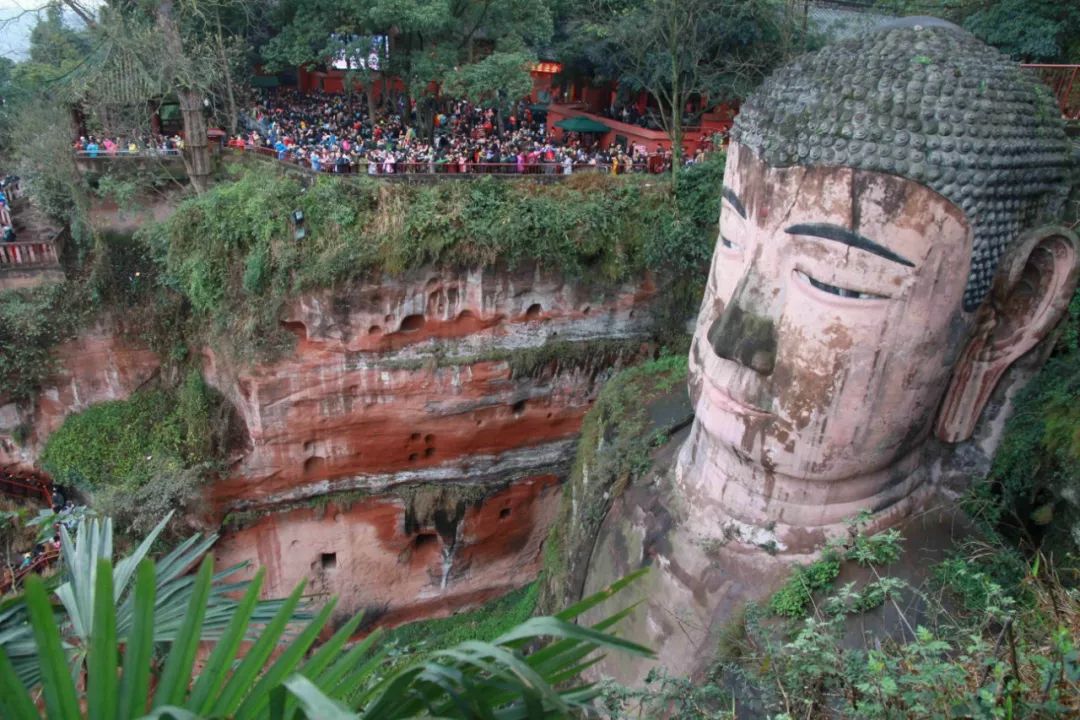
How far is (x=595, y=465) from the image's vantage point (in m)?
7.84

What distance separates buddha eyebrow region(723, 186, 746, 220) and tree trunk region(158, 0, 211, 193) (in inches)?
380

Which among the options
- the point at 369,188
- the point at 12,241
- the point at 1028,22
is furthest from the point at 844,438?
the point at 12,241

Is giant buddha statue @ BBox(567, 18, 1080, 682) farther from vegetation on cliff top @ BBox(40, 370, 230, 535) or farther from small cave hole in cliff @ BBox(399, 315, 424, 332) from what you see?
vegetation on cliff top @ BBox(40, 370, 230, 535)

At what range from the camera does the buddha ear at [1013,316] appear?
501 centimetres

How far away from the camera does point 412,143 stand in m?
13.9

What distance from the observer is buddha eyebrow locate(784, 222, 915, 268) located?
15.6 feet

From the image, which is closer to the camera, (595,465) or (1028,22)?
(595,465)

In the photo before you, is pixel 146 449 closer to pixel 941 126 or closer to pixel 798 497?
pixel 798 497

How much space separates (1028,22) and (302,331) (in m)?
12.7

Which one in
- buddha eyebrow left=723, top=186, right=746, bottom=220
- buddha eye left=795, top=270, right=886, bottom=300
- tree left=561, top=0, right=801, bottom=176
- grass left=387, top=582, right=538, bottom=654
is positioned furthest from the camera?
tree left=561, top=0, right=801, bottom=176

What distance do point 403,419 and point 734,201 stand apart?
7967 millimetres

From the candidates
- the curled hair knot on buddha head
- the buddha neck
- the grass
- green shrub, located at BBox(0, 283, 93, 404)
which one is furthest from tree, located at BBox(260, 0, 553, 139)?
the buddha neck

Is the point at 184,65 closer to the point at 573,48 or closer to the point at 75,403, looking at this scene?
the point at 75,403

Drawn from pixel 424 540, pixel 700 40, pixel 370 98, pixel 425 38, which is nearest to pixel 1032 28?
pixel 700 40
